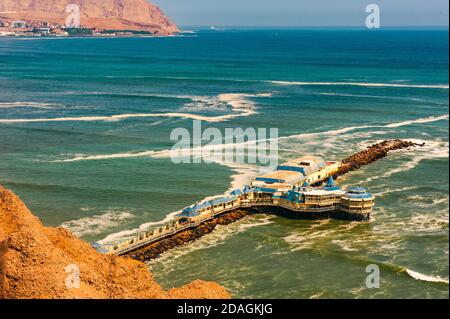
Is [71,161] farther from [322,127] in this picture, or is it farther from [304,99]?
[304,99]

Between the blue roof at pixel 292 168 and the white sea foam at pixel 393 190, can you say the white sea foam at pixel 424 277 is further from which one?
the blue roof at pixel 292 168

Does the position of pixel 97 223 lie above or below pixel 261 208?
above

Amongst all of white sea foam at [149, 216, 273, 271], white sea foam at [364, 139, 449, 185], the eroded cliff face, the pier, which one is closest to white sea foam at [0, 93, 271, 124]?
white sea foam at [364, 139, 449, 185]

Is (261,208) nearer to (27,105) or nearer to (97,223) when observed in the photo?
(97,223)

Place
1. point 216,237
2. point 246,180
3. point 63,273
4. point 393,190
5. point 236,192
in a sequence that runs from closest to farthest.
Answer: point 63,273, point 216,237, point 236,192, point 393,190, point 246,180

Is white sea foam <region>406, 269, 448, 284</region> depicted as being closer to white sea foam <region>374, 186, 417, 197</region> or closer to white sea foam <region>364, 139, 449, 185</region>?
white sea foam <region>374, 186, 417, 197</region>

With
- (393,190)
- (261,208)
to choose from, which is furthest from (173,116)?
(261,208)

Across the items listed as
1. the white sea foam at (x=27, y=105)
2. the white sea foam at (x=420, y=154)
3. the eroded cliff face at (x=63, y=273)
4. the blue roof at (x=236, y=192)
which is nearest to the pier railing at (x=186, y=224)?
the blue roof at (x=236, y=192)
